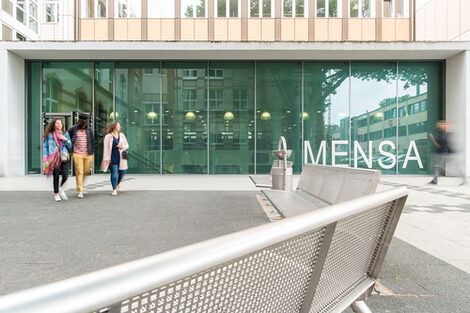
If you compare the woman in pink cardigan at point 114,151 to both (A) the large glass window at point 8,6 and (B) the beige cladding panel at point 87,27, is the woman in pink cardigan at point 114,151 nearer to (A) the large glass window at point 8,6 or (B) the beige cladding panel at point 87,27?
(B) the beige cladding panel at point 87,27

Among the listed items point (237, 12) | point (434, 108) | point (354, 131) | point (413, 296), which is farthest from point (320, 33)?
point (413, 296)

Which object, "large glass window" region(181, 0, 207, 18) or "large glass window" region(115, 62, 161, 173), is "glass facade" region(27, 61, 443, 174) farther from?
"large glass window" region(181, 0, 207, 18)

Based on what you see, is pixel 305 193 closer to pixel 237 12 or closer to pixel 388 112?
pixel 388 112

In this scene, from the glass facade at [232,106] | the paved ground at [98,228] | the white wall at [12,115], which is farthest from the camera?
the glass facade at [232,106]

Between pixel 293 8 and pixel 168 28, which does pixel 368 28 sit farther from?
pixel 168 28

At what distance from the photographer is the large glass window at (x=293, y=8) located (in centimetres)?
1421

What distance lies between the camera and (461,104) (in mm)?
12141

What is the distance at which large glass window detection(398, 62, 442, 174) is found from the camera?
13109mm

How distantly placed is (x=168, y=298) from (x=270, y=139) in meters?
12.8

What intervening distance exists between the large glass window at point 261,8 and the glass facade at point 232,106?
8.59 ft

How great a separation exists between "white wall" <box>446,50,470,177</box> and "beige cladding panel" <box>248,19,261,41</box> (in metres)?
8.22

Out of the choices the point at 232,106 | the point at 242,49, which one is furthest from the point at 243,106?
the point at 242,49

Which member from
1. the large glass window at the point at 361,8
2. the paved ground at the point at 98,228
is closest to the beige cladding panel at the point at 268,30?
the large glass window at the point at 361,8

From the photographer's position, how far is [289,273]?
40.4 inches
